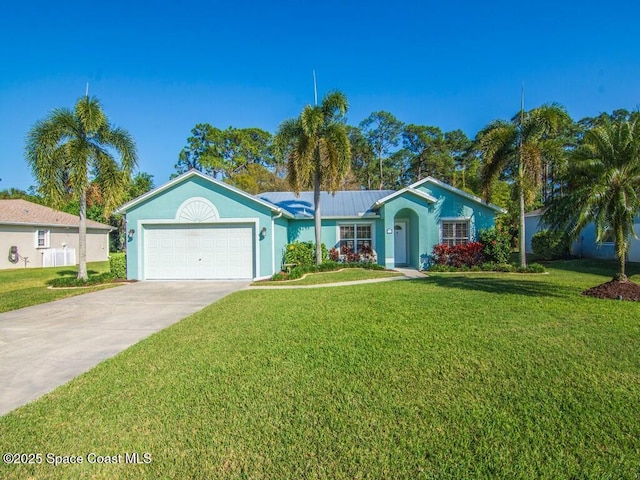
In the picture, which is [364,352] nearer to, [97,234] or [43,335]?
[43,335]

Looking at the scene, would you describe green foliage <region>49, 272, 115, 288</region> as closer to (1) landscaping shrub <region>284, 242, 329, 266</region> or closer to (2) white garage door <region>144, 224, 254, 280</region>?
(2) white garage door <region>144, 224, 254, 280</region>

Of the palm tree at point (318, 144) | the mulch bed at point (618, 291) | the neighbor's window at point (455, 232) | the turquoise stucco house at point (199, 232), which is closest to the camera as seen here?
the mulch bed at point (618, 291)

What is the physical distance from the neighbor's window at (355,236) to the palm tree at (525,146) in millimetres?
6567

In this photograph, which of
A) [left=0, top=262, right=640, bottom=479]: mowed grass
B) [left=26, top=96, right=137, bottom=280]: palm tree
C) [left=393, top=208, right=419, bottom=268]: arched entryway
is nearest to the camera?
[left=0, top=262, right=640, bottom=479]: mowed grass

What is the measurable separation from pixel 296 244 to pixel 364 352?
11.7m

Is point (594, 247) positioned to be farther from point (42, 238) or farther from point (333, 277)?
point (42, 238)

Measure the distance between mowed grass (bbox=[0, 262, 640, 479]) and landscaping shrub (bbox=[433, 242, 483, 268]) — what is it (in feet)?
32.3

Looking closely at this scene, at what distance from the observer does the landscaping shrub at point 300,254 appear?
16203 mm

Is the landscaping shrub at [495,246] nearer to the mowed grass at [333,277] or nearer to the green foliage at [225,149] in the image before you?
the mowed grass at [333,277]

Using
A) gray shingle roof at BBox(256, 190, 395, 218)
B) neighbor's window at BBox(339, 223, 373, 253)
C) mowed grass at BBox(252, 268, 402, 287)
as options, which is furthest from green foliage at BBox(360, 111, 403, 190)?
mowed grass at BBox(252, 268, 402, 287)

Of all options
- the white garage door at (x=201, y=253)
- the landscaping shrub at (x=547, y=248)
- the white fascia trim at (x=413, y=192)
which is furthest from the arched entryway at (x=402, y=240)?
the landscaping shrub at (x=547, y=248)

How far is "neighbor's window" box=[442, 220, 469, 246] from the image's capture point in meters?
17.2

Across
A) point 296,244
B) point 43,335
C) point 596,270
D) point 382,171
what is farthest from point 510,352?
point 382,171

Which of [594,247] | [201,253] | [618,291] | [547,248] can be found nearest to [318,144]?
[201,253]
